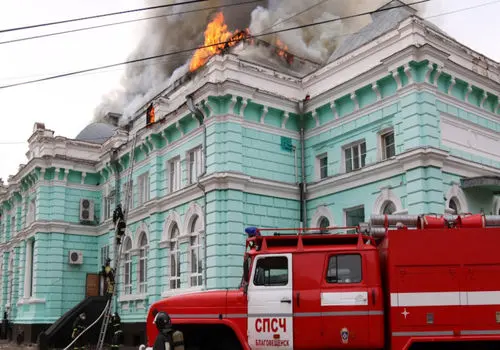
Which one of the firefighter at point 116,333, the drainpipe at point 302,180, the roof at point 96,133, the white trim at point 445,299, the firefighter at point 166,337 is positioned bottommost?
the firefighter at point 116,333

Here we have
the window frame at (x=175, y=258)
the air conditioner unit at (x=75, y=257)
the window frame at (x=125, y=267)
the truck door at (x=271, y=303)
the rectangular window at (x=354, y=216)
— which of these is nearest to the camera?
the truck door at (x=271, y=303)

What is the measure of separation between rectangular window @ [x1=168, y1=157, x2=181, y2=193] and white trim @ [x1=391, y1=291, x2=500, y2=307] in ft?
50.3

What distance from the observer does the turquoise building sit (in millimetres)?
19188

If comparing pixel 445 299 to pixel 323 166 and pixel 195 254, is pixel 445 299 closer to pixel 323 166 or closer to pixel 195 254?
pixel 323 166

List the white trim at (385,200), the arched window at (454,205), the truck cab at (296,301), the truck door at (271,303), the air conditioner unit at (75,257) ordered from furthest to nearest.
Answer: the air conditioner unit at (75,257)
the arched window at (454,205)
the white trim at (385,200)
the truck door at (271,303)
the truck cab at (296,301)

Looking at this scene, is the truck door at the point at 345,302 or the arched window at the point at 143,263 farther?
the arched window at the point at 143,263

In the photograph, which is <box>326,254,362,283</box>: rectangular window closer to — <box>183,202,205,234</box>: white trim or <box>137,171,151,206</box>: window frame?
<box>183,202,205,234</box>: white trim

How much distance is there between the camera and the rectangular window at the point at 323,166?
75.5 feet

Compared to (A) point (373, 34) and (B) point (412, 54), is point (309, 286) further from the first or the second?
(A) point (373, 34)

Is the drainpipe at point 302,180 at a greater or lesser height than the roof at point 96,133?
lesser

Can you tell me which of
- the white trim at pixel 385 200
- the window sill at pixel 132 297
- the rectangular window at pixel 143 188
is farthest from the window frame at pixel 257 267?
the rectangular window at pixel 143 188

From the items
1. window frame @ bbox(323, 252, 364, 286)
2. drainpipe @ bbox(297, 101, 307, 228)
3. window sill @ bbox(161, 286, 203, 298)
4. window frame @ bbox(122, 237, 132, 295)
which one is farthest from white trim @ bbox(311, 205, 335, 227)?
window frame @ bbox(323, 252, 364, 286)

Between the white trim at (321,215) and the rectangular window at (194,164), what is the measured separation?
185 inches

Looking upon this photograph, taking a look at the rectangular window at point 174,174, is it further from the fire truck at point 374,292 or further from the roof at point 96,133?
the fire truck at point 374,292
